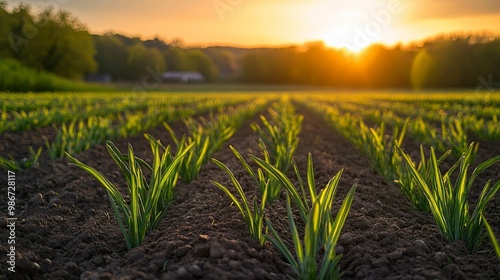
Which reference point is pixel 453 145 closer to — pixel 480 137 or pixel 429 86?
pixel 480 137

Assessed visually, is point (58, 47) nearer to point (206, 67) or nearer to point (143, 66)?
point (143, 66)

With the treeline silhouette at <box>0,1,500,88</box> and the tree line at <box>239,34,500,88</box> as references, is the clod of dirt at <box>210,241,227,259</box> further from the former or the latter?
the tree line at <box>239,34,500,88</box>

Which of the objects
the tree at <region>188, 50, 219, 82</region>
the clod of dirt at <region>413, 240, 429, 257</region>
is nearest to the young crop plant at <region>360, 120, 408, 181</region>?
the clod of dirt at <region>413, 240, 429, 257</region>

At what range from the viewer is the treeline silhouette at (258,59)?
113ft

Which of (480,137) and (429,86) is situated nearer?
(480,137)

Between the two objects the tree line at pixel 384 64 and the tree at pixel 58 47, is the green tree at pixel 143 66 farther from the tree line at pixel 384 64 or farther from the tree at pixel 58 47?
the tree line at pixel 384 64

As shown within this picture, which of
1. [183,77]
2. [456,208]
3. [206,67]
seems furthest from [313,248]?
[206,67]

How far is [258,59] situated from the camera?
76.6 meters

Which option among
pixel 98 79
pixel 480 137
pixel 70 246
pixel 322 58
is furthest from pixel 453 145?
pixel 322 58

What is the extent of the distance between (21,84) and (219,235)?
1865cm

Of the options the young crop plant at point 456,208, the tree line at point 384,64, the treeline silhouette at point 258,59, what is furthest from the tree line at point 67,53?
the tree line at point 384,64

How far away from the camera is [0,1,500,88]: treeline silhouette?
113ft

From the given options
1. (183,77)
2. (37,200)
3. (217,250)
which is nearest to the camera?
(217,250)

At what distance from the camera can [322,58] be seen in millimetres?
80312
